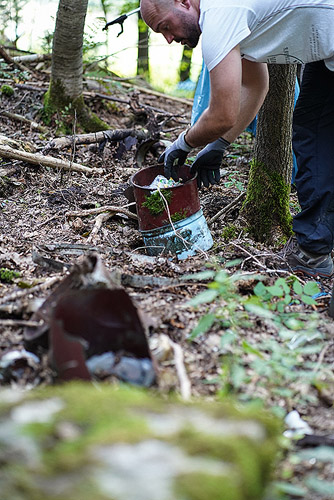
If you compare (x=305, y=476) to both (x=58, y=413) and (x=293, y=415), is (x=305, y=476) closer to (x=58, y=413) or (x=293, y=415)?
(x=293, y=415)

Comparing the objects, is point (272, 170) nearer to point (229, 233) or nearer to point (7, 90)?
point (229, 233)

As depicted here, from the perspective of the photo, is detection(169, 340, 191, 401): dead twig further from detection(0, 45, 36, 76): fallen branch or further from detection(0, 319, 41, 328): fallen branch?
detection(0, 45, 36, 76): fallen branch

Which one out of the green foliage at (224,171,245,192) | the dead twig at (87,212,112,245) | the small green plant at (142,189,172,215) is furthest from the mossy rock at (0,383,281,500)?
the green foliage at (224,171,245,192)

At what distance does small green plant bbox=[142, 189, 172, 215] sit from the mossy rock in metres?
2.10

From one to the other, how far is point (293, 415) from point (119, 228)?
97.1 inches

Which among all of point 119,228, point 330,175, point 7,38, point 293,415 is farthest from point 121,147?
point 7,38

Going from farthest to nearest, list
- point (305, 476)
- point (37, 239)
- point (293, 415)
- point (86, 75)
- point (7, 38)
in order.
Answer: point (7, 38) < point (86, 75) < point (37, 239) < point (293, 415) < point (305, 476)

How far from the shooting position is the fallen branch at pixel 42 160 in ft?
14.8

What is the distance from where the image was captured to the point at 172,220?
3.36 m

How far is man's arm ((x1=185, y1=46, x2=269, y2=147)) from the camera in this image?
2.71 metres

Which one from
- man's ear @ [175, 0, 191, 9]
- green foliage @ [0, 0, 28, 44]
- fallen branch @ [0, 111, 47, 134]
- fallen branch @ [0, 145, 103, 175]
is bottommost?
fallen branch @ [0, 145, 103, 175]

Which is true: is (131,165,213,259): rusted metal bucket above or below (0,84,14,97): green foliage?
below

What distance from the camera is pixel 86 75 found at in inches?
284

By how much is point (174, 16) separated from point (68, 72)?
10.4ft
